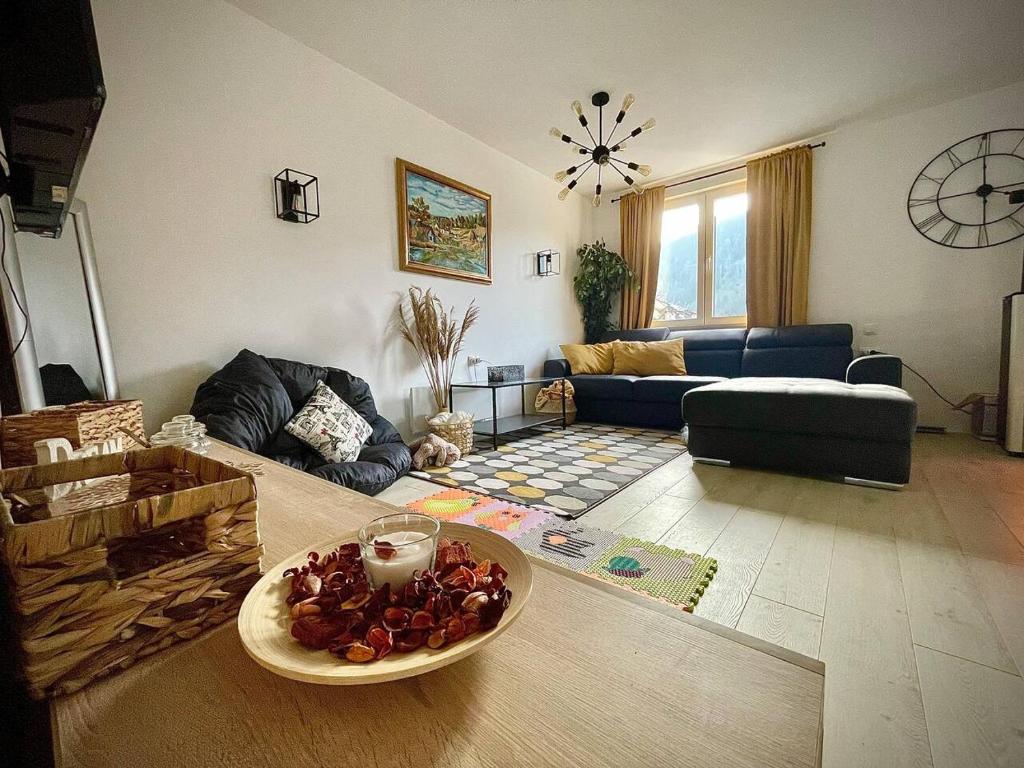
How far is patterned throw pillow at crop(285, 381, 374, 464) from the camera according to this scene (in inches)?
75.5

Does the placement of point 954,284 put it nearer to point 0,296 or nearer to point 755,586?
point 755,586

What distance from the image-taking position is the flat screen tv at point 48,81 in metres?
0.48

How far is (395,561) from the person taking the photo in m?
0.39

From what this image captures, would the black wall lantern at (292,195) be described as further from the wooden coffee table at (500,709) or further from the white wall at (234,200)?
the wooden coffee table at (500,709)

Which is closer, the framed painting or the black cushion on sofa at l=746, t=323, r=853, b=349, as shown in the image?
the framed painting

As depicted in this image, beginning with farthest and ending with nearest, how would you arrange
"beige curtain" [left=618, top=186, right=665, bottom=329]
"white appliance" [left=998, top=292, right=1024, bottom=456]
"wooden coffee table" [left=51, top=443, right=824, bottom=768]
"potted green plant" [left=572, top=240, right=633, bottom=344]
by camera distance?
"potted green plant" [left=572, top=240, right=633, bottom=344] < "beige curtain" [left=618, top=186, right=665, bottom=329] < "white appliance" [left=998, top=292, right=1024, bottom=456] < "wooden coffee table" [left=51, top=443, right=824, bottom=768]

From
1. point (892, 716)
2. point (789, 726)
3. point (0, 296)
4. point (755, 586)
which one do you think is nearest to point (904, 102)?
point (755, 586)

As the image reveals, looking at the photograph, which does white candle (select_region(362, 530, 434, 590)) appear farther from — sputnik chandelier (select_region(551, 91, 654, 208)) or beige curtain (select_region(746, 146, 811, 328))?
beige curtain (select_region(746, 146, 811, 328))

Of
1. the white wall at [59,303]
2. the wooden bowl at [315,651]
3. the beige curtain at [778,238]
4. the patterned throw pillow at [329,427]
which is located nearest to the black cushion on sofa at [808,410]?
the beige curtain at [778,238]

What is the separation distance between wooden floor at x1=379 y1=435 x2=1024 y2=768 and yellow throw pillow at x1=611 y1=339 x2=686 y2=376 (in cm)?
170

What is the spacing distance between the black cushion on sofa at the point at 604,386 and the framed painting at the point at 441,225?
1.29 m

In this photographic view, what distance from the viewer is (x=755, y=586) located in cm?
119

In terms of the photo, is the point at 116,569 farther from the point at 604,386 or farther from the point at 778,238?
the point at 778,238

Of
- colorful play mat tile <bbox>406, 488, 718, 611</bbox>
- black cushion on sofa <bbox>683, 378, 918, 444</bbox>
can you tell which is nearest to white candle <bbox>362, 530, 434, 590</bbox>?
colorful play mat tile <bbox>406, 488, 718, 611</bbox>
